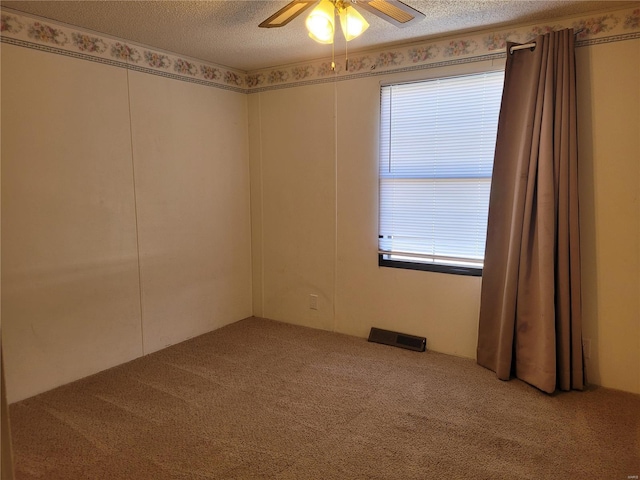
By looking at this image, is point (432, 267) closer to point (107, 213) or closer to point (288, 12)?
point (288, 12)

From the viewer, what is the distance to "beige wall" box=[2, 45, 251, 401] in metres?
2.72

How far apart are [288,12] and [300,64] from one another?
168cm

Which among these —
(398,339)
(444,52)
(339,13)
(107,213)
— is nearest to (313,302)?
(398,339)

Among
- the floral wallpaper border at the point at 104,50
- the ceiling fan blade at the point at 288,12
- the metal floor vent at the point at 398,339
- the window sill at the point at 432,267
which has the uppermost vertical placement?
the floral wallpaper border at the point at 104,50

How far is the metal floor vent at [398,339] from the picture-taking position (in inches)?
138

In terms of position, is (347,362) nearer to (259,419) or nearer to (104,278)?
(259,419)

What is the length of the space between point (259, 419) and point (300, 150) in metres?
2.25

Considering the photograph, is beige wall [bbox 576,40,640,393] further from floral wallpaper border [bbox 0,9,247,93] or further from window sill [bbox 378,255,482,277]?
floral wallpaper border [bbox 0,9,247,93]

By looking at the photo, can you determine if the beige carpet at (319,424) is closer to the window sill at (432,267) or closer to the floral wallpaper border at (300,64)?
the window sill at (432,267)

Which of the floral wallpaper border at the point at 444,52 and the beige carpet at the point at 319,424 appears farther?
the floral wallpaper border at the point at 444,52

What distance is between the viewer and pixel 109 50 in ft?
10.1

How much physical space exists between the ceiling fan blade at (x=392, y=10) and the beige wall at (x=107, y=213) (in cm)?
187

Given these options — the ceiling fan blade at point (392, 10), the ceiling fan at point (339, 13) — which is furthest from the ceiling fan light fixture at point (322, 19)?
the ceiling fan blade at point (392, 10)

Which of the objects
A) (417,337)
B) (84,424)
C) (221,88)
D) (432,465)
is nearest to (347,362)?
(417,337)
